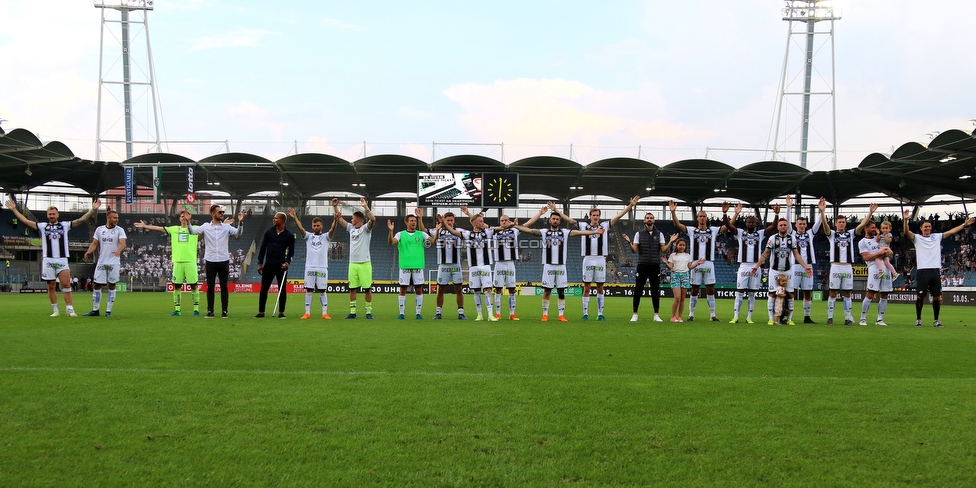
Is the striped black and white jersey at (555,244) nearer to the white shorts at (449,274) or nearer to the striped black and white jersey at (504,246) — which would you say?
the striped black and white jersey at (504,246)

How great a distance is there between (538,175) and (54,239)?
107 ft

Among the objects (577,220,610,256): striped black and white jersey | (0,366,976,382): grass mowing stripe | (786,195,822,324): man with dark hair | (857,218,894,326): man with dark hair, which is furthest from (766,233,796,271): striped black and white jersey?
(0,366,976,382): grass mowing stripe

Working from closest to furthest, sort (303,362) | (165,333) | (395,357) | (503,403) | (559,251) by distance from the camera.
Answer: (503,403) → (303,362) → (395,357) → (165,333) → (559,251)

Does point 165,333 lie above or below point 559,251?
below

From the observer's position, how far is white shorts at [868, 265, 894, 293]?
569 inches

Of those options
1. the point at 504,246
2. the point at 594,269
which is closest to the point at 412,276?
the point at 504,246

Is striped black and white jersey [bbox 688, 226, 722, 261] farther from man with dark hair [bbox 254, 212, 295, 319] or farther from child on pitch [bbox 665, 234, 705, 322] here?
man with dark hair [bbox 254, 212, 295, 319]

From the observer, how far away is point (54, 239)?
45.0 ft

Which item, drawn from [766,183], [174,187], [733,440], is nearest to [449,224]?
[733,440]

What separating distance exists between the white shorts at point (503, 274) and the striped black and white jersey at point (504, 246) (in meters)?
0.11

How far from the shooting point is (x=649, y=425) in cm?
449

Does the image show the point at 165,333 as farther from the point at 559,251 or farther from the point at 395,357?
the point at 559,251

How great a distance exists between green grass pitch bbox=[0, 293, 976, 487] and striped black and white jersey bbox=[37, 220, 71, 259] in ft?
19.7

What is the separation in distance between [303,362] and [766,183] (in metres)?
43.1
